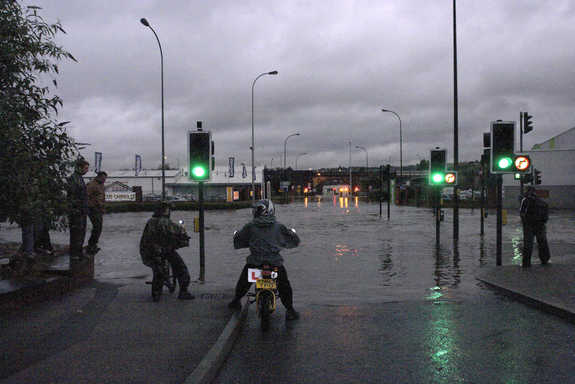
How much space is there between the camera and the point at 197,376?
4270 mm

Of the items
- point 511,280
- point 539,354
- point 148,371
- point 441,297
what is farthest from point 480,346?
point 511,280

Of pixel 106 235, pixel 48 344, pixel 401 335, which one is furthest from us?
pixel 106 235

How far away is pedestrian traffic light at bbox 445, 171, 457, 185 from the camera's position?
17.5 m

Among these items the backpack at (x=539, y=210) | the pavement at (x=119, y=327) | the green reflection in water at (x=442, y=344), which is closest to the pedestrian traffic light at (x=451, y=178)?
the backpack at (x=539, y=210)

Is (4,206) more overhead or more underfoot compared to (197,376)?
more overhead

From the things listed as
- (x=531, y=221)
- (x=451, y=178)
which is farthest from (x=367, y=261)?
(x=451, y=178)

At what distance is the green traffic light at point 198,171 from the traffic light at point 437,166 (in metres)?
9.80

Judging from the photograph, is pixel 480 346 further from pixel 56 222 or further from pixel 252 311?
pixel 56 222

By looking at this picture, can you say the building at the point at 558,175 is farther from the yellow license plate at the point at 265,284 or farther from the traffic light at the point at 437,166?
the yellow license plate at the point at 265,284

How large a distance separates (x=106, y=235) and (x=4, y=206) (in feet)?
53.9

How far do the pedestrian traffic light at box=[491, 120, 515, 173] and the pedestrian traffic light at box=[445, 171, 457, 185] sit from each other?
6430mm

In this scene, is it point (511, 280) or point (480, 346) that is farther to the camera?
point (511, 280)

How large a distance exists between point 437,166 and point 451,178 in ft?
2.53

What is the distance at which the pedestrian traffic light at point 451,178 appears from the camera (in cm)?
1745
